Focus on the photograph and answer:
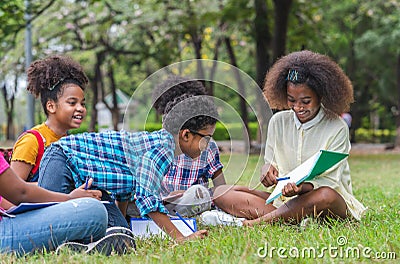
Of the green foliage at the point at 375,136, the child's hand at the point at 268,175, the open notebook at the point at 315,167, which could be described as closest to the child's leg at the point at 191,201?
the open notebook at the point at 315,167

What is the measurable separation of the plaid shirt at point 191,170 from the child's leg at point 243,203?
1.79 feet

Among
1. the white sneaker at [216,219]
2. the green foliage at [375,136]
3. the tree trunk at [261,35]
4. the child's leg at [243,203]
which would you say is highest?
the tree trunk at [261,35]

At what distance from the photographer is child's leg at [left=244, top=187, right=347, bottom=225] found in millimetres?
3455

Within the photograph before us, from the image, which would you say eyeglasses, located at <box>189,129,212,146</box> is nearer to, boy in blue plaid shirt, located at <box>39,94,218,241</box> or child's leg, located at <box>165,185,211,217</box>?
boy in blue plaid shirt, located at <box>39,94,218,241</box>

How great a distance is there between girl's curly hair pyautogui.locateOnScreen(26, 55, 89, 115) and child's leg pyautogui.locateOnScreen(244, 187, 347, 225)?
1.47 m

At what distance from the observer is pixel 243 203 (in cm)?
386

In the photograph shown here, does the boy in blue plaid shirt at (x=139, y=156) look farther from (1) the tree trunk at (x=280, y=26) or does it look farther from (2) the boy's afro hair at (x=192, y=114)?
(1) the tree trunk at (x=280, y=26)

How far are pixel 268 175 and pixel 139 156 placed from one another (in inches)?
49.0

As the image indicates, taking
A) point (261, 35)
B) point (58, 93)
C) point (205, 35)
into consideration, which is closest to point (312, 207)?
point (58, 93)

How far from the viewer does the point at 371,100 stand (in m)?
25.3

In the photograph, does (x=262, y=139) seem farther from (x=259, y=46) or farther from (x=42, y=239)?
(x=259, y=46)

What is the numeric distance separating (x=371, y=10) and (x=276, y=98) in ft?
54.2

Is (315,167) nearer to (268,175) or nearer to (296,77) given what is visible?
(268,175)

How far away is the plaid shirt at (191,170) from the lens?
3.01 metres
